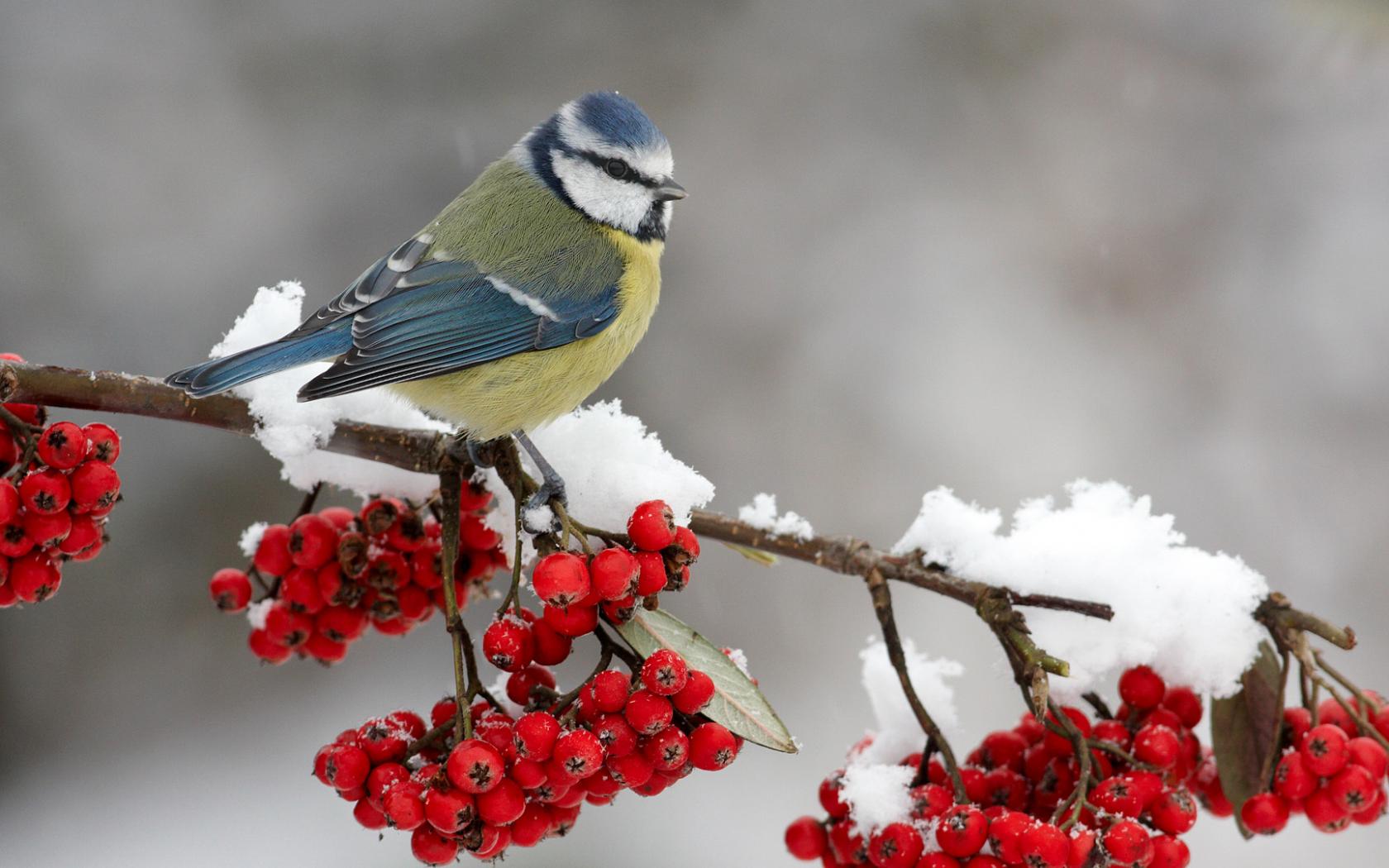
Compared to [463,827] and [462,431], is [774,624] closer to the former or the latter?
[462,431]

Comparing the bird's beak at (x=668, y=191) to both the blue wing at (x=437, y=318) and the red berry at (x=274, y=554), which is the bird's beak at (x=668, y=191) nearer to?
the blue wing at (x=437, y=318)

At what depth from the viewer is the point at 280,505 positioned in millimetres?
3746

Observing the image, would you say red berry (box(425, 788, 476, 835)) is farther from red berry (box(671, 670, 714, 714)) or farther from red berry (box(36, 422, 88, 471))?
red berry (box(36, 422, 88, 471))

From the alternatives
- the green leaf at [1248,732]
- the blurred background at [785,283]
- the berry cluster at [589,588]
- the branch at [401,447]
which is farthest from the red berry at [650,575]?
the blurred background at [785,283]

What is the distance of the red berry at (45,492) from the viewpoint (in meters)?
1.35

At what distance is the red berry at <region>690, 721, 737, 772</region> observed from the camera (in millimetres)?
1281

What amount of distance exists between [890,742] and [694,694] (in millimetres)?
529

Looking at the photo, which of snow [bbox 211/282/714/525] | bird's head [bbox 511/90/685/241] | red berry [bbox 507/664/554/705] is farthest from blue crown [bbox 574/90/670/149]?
red berry [bbox 507/664/554/705]

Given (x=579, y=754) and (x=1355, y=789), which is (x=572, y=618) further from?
(x=1355, y=789)

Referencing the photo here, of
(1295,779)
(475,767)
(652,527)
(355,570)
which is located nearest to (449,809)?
(475,767)

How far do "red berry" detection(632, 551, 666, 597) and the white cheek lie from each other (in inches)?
47.2

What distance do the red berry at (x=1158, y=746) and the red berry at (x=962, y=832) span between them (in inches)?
11.2

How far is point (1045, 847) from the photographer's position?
1337mm

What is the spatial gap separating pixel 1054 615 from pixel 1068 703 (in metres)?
0.14
